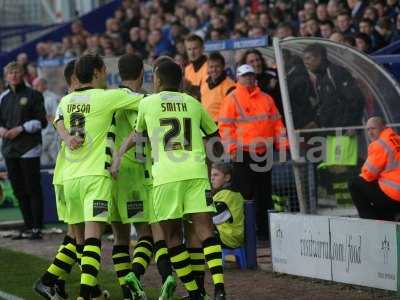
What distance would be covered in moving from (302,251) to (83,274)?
261 centimetres

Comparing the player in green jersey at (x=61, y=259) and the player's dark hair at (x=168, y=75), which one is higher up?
the player's dark hair at (x=168, y=75)

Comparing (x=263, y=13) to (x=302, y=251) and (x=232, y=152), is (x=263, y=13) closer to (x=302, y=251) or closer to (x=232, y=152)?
(x=232, y=152)

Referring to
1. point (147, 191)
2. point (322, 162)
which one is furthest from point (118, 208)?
point (322, 162)

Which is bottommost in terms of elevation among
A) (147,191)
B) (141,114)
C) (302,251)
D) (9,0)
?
(302,251)

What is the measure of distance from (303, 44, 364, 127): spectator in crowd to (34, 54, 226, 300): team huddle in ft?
13.6

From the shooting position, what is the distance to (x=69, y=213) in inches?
368

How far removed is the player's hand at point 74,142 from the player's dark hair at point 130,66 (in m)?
0.74

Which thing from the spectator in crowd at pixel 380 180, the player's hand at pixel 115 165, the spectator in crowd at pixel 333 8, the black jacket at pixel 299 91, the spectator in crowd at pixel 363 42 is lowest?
the spectator in crowd at pixel 380 180

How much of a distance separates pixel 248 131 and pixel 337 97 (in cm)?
Result: 119

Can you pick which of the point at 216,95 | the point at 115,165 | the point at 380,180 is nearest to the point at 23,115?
the point at 216,95

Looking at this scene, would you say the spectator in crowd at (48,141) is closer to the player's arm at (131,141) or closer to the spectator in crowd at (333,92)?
the spectator in crowd at (333,92)

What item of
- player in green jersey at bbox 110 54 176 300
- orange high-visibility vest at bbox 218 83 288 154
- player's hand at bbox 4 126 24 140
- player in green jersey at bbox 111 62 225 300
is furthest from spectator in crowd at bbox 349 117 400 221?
player's hand at bbox 4 126 24 140

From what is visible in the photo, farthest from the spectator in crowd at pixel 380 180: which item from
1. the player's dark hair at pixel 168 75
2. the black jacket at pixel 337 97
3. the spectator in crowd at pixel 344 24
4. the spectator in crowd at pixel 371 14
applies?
the spectator in crowd at pixel 371 14

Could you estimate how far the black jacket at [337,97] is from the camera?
13336mm
